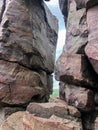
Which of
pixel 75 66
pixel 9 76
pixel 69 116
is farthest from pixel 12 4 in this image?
pixel 69 116

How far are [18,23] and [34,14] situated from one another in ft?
6.08

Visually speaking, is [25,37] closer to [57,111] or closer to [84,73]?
[84,73]

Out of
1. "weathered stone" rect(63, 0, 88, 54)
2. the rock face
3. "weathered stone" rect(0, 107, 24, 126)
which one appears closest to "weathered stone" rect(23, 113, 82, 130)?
"weathered stone" rect(0, 107, 24, 126)

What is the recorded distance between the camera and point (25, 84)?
13.6 metres

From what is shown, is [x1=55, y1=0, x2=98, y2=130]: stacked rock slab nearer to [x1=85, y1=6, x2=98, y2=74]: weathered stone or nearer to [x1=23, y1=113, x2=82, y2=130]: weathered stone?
[x1=85, y1=6, x2=98, y2=74]: weathered stone

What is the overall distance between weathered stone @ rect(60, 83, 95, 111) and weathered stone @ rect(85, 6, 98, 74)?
965 millimetres

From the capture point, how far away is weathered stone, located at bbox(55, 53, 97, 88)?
1085cm

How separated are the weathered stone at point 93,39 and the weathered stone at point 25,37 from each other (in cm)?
414

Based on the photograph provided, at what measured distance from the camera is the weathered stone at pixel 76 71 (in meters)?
10.9

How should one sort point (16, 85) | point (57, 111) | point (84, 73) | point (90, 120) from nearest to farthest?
1. point (57, 111)
2. point (90, 120)
3. point (84, 73)
4. point (16, 85)

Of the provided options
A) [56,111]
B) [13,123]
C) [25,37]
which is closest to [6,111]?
[13,123]

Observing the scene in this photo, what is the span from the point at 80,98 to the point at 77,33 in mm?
3479

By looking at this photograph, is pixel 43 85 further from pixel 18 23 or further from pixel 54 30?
pixel 54 30

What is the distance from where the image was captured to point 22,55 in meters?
13.9
